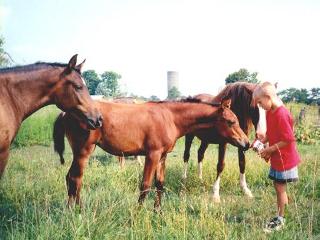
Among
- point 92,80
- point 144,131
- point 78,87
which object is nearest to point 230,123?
point 144,131

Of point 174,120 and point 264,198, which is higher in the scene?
point 174,120

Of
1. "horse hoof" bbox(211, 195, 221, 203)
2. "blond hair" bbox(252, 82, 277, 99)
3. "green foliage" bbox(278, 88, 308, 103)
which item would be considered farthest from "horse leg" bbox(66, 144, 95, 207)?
"green foliage" bbox(278, 88, 308, 103)

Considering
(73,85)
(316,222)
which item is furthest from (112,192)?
(316,222)

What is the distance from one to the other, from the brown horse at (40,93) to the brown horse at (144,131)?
736 millimetres

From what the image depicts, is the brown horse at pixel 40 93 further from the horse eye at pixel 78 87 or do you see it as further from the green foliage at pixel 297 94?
the green foliage at pixel 297 94

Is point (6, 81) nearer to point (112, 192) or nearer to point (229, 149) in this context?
point (112, 192)

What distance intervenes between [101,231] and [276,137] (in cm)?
247

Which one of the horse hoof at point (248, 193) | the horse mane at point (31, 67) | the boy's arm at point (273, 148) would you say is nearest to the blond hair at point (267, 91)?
the boy's arm at point (273, 148)

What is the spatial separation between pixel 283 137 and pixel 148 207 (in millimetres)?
2257

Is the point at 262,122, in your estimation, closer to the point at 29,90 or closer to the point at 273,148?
the point at 273,148

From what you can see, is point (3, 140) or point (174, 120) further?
point (174, 120)

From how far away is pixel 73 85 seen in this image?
15.5ft

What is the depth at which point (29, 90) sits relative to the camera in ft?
15.0

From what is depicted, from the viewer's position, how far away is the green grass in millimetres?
4035
